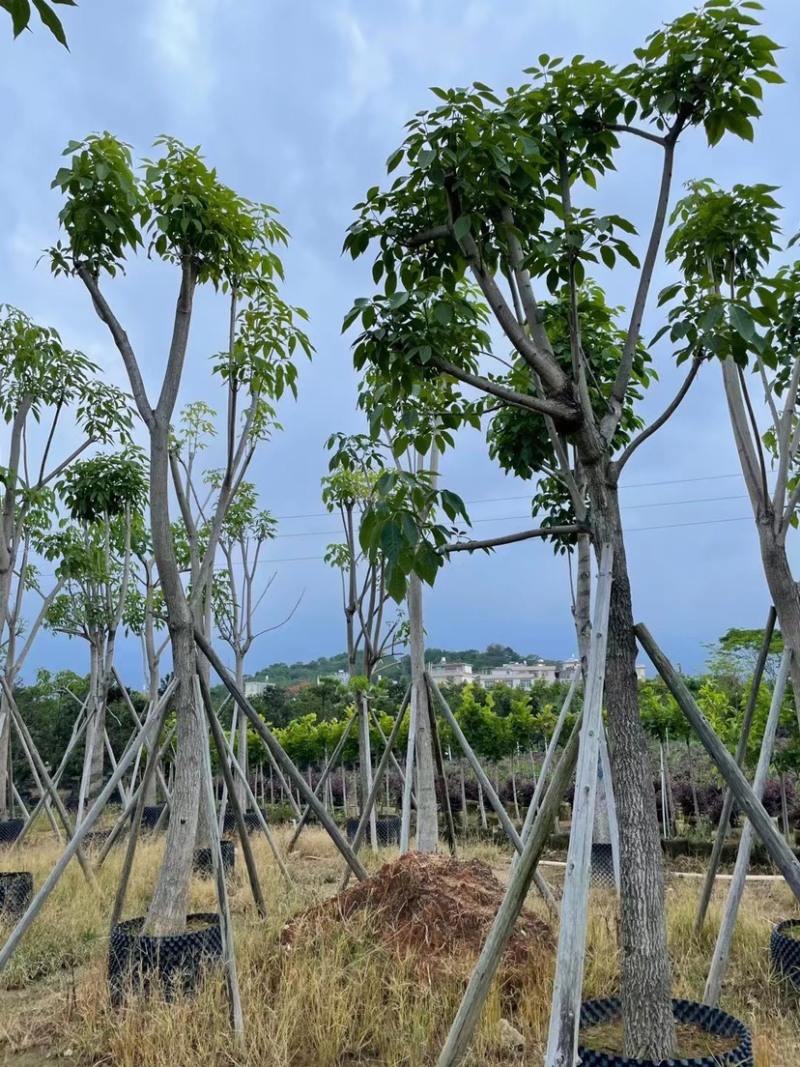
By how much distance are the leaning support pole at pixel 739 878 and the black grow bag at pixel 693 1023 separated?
0.52m

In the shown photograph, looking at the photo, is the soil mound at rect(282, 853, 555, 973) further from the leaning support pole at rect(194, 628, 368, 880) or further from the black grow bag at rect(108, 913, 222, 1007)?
the black grow bag at rect(108, 913, 222, 1007)

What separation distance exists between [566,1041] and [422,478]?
1853mm

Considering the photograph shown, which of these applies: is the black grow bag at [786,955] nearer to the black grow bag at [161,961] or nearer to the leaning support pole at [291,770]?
the leaning support pole at [291,770]

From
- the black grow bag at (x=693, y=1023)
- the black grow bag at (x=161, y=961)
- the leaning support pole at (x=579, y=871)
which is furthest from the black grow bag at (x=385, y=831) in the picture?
the leaning support pole at (x=579, y=871)

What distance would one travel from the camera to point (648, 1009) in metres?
2.62

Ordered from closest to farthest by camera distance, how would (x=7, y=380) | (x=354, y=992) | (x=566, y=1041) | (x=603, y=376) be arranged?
1. (x=566, y=1041)
2. (x=354, y=992)
3. (x=603, y=376)
4. (x=7, y=380)

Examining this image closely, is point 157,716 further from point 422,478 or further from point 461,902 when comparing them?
point 422,478

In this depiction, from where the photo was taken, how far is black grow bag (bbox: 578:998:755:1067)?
2.40 meters

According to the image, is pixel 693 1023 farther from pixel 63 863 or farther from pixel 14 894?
pixel 14 894

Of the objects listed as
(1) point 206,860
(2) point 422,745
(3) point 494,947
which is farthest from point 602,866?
(3) point 494,947

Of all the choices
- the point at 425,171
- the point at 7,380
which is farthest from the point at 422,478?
the point at 7,380

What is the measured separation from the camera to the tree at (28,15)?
4.13 feet

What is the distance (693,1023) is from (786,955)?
4.09 ft

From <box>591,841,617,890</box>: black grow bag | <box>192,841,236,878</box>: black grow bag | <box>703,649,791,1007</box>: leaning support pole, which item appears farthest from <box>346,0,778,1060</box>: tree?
<box>192,841,236,878</box>: black grow bag
